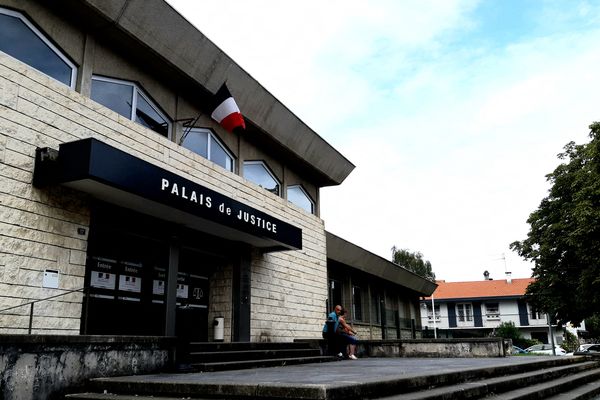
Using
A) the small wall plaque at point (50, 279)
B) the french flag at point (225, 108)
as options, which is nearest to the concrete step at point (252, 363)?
the small wall plaque at point (50, 279)

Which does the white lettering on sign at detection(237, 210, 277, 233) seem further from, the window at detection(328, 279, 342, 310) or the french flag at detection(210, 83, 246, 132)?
the window at detection(328, 279, 342, 310)

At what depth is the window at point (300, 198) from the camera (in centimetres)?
1638

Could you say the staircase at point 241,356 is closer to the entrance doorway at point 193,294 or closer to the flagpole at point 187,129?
the entrance doorway at point 193,294

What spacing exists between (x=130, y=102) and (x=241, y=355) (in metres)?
5.32

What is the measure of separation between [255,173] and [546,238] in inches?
790

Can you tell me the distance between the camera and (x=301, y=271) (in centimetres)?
1547

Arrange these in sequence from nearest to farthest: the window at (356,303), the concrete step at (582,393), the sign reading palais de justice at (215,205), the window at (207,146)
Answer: the concrete step at (582,393) < the sign reading palais de justice at (215,205) < the window at (207,146) < the window at (356,303)

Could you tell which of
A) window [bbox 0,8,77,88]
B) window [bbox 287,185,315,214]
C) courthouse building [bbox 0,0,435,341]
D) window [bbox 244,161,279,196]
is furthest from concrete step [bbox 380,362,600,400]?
window [bbox 287,185,315,214]

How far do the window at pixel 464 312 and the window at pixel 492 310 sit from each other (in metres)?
1.53

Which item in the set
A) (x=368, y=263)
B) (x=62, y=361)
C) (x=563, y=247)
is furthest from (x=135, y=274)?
(x=563, y=247)

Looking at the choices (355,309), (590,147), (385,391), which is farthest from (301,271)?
(590,147)

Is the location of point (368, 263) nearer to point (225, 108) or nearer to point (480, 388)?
point (225, 108)

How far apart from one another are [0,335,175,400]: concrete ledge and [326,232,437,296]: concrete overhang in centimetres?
1105

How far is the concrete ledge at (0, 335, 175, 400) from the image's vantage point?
5746mm
